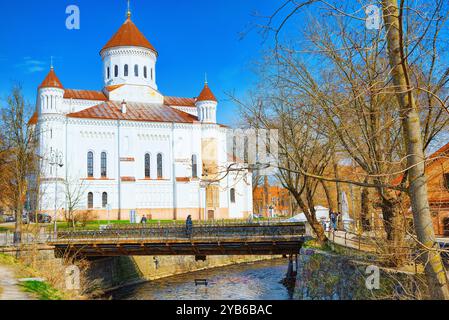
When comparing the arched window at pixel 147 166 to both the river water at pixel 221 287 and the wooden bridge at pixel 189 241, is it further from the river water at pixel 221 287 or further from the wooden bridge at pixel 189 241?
the wooden bridge at pixel 189 241

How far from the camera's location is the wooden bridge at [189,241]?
77.5 ft

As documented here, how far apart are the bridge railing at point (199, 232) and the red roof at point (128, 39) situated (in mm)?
37474

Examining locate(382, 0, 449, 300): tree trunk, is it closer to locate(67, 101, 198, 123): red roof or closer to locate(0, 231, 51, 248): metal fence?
locate(0, 231, 51, 248): metal fence

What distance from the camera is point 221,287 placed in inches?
1124

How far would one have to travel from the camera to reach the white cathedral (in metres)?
48.9

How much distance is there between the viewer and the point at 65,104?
57.9 metres

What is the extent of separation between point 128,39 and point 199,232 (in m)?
42.0

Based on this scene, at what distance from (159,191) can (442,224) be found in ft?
110

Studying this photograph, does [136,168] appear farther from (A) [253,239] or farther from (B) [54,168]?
(A) [253,239]

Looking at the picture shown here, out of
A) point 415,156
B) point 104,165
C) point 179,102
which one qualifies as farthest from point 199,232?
point 179,102

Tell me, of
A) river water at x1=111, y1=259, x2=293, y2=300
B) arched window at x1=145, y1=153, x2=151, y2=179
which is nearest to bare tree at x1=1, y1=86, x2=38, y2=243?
river water at x1=111, y1=259, x2=293, y2=300

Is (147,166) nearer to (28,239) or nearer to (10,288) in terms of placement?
(28,239)

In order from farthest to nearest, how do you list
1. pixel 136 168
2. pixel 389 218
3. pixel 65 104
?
pixel 65 104 → pixel 136 168 → pixel 389 218
